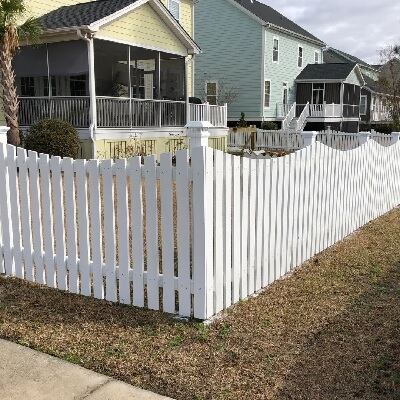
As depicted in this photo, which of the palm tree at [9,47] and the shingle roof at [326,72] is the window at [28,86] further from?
the shingle roof at [326,72]

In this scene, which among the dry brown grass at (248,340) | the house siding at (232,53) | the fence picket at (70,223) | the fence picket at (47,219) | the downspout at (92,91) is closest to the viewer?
the dry brown grass at (248,340)

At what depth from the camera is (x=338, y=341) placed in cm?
393

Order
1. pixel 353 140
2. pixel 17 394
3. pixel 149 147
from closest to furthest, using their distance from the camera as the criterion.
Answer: pixel 17 394
pixel 149 147
pixel 353 140

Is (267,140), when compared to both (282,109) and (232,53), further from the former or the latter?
(282,109)

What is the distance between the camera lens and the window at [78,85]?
65.7ft

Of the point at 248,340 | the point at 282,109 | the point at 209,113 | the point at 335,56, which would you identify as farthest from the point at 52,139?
the point at 335,56

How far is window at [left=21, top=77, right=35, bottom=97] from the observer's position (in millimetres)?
19188

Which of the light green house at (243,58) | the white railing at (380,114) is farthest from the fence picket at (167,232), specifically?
the white railing at (380,114)

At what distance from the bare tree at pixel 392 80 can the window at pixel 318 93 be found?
6581 millimetres

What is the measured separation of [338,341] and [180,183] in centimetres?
181

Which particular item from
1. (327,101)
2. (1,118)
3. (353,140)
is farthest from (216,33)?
(1,118)

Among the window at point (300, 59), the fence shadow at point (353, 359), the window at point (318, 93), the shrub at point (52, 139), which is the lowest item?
the fence shadow at point (353, 359)

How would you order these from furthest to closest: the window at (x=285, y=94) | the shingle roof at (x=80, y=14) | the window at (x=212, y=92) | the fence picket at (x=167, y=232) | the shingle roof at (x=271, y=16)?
the window at (x=285, y=94)
the window at (x=212, y=92)
the shingle roof at (x=271, y=16)
the shingle roof at (x=80, y=14)
the fence picket at (x=167, y=232)

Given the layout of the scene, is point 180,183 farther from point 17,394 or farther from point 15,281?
point 15,281
